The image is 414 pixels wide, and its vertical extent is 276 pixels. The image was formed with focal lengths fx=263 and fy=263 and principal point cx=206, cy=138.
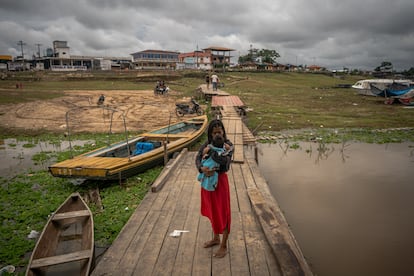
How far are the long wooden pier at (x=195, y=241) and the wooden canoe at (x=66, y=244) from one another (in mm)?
474

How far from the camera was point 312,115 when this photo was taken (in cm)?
1638

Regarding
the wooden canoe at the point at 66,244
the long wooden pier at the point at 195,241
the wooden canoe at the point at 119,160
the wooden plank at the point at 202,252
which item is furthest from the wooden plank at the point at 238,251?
the wooden canoe at the point at 119,160

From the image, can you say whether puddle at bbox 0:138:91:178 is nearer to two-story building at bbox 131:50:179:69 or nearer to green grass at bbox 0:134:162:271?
green grass at bbox 0:134:162:271

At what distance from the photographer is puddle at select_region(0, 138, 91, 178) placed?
7.75 m

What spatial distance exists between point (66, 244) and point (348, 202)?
18.9 feet

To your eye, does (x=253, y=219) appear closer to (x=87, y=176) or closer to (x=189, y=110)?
(x=87, y=176)

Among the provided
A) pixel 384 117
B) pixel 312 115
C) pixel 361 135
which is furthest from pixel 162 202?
pixel 384 117

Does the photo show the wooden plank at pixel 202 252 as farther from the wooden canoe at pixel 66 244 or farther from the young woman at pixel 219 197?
the wooden canoe at pixel 66 244

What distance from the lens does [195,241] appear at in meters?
3.44

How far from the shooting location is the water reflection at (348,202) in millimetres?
4270

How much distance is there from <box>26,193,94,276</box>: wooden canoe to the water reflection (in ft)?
11.1

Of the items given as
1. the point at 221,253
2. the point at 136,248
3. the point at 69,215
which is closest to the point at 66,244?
the point at 69,215

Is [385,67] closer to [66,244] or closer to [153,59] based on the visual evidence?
[153,59]

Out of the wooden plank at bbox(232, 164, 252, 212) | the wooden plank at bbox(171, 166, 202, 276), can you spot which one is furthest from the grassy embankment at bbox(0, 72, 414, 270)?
the wooden plank at bbox(232, 164, 252, 212)
